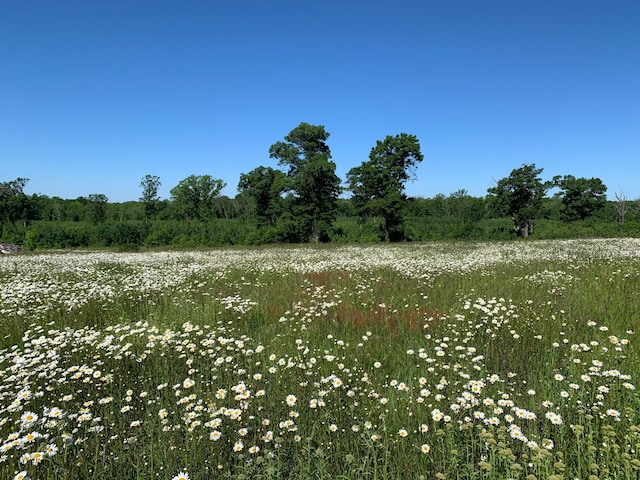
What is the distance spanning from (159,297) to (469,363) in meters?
7.32

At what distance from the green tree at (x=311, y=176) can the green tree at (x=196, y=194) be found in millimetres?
39511

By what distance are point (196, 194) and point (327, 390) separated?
79.6 meters

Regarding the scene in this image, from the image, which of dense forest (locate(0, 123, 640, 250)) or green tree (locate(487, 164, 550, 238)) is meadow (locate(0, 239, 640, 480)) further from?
green tree (locate(487, 164, 550, 238))

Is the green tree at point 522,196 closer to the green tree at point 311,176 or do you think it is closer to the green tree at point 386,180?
the green tree at point 386,180

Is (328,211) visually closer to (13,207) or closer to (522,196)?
(522,196)

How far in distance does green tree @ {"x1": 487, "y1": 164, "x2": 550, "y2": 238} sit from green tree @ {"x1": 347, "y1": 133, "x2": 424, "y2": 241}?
14505 mm

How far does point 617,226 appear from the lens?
4034cm

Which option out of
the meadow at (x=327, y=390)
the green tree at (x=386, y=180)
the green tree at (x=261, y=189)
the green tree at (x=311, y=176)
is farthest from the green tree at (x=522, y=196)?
the meadow at (x=327, y=390)

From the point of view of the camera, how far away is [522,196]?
148 feet

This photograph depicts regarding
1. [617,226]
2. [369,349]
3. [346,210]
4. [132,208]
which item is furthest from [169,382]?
[132,208]

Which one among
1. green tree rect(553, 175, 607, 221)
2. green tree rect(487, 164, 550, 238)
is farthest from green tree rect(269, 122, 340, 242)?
green tree rect(553, 175, 607, 221)

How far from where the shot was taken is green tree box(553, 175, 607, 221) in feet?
183

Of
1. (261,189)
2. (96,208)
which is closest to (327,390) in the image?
(261,189)

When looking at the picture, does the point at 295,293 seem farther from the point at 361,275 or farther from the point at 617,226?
the point at 617,226
